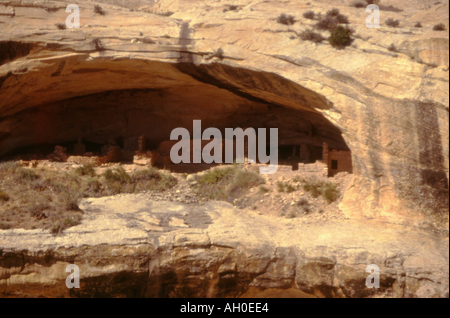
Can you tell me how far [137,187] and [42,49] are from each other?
451cm

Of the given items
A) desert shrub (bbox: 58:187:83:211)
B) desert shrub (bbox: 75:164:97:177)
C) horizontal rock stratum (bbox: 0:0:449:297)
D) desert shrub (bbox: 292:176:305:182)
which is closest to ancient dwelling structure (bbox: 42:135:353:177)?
desert shrub (bbox: 75:164:97:177)

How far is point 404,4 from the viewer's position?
10125mm

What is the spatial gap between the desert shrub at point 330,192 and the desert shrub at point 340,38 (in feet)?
12.2

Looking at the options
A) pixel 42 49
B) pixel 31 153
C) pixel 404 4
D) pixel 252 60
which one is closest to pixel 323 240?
pixel 252 60

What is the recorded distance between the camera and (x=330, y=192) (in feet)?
31.3

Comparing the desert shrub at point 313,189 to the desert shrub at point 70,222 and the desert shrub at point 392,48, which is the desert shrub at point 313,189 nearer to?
the desert shrub at point 392,48

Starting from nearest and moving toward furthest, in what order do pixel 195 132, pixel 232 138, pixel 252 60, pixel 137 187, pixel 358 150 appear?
pixel 358 150, pixel 252 60, pixel 137 187, pixel 232 138, pixel 195 132

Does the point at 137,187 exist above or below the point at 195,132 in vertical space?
below

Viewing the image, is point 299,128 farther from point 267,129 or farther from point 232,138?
point 232,138

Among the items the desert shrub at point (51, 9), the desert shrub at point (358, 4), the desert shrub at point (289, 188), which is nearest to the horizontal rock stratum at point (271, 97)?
the desert shrub at point (51, 9)

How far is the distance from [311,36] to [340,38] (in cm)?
68

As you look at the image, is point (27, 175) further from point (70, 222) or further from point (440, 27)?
point (440, 27)

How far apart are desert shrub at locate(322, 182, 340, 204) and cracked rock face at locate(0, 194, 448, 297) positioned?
5.38 ft

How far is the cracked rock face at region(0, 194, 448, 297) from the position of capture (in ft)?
21.0
